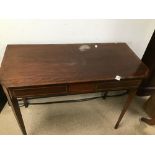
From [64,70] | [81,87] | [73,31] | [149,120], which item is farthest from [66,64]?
[149,120]

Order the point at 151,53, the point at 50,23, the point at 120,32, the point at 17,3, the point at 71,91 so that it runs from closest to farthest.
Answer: the point at 17,3
the point at 71,91
the point at 50,23
the point at 120,32
the point at 151,53

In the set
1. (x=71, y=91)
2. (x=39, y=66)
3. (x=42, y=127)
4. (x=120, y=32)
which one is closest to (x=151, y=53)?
(x=120, y=32)

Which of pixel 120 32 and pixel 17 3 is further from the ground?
pixel 17 3

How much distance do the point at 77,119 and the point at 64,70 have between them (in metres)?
0.60

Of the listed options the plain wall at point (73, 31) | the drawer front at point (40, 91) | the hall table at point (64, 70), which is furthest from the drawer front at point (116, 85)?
the plain wall at point (73, 31)

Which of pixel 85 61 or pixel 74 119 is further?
pixel 74 119

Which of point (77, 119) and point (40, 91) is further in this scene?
point (77, 119)

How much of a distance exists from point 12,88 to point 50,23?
50 cm

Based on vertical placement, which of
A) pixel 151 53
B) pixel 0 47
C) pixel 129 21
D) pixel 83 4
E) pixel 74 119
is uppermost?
pixel 83 4

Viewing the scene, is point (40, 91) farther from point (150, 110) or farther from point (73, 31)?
point (150, 110)

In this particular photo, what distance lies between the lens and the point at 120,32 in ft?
3.93

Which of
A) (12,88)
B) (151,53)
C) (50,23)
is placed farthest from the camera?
(151,53)

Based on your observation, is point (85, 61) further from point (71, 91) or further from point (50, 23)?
point (50, 23)

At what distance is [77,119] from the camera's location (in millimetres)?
1364
